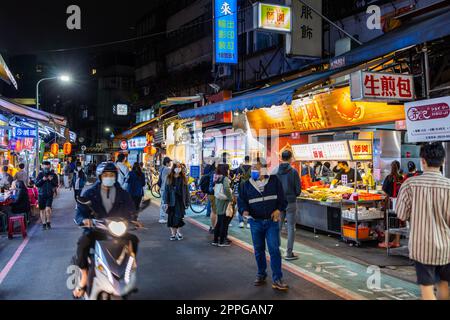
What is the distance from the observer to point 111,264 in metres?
5.07

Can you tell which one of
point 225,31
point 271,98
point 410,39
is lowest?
point 271,98

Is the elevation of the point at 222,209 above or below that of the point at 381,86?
below

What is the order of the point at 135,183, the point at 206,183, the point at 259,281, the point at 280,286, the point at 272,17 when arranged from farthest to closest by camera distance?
the point at 272,17
the point at 135,183
the point at 206,183
the point at 259,281
the point at 280,286

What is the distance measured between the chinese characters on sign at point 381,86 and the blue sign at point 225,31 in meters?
12.2

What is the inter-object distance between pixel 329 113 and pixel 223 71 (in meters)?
12.6

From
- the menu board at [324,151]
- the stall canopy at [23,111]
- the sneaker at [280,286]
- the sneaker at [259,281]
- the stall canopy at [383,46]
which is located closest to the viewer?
the sneaker at [280,286]

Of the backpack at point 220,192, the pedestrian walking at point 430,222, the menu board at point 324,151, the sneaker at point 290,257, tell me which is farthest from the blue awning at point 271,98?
the pedestrian walking at point 430,222

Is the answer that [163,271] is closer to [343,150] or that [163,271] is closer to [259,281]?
[259,281]

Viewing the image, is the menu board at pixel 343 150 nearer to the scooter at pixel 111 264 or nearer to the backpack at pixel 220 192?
the backpack at pixel 220 192

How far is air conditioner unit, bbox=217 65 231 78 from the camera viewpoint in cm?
2378

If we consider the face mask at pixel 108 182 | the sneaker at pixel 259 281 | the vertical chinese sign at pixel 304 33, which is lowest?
the sneaker at pixel 259 281

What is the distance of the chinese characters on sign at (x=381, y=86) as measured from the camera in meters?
→ 8.09

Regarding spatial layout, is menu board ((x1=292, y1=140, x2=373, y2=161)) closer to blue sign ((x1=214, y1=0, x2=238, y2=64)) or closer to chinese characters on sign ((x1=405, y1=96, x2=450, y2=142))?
chinese characters on sign ((x1=405, y1=96, x2=450, y2=142))

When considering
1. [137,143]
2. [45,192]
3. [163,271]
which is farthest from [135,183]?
[137,143]
